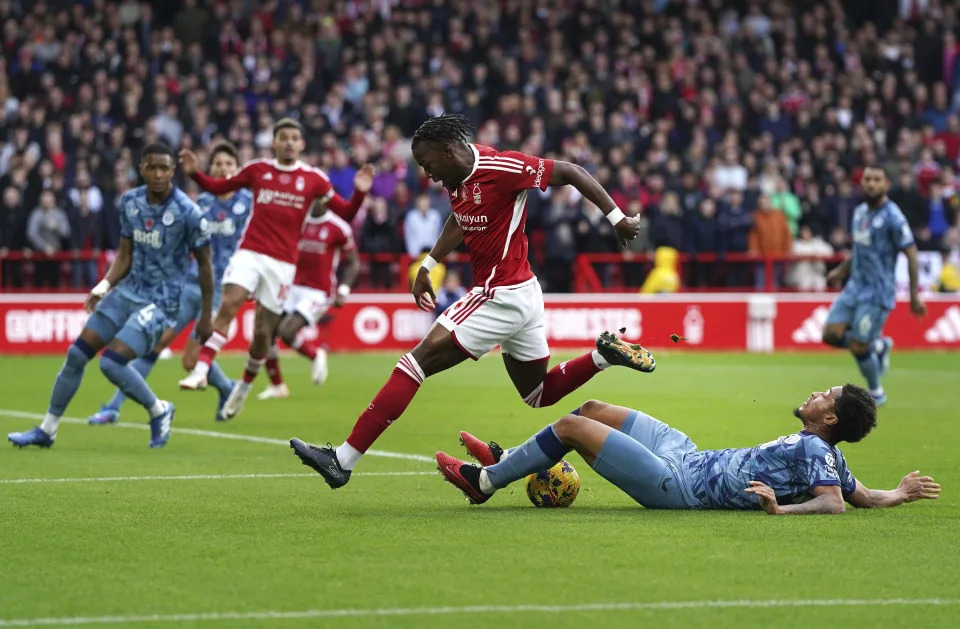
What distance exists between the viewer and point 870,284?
53.2ft

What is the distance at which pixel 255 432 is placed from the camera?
1384cm

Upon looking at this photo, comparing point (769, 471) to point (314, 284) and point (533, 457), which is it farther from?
point (314, 284)

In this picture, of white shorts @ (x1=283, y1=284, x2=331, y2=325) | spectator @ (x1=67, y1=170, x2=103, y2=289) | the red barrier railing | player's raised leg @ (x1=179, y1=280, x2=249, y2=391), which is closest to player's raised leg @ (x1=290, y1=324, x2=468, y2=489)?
player's raised leg @ (x1=179, y1=280, x2=249, y2=391)

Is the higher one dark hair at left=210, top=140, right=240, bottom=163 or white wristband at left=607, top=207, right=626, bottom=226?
dark hair at left=210, top=140, right=240, bottom=163

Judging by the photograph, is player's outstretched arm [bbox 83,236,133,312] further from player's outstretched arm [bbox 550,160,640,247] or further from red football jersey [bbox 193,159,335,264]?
player's outstretched arm [bbox 550,160,640,247]

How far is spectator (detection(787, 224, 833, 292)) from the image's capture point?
27719 millimetres

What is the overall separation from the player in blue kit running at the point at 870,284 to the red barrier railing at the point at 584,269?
34.5ft

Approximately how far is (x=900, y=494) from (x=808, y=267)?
19925 millimetres

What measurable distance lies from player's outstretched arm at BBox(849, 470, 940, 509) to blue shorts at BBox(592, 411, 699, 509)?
89 cm

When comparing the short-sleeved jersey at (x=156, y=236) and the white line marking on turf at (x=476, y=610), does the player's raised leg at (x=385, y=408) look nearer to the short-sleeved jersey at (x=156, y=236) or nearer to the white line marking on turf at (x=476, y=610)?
the white line marking on turf at (x=476, y=610)

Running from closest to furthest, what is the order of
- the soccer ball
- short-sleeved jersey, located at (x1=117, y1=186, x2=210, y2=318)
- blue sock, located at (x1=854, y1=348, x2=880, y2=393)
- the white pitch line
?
the soccer ball
the white pitch line
short-sleeved jersey, located at (x1=117, y1=186, x2=210, y2=318)
blue sock, located at (x1=854, y1=348, x2=880, y2=393)

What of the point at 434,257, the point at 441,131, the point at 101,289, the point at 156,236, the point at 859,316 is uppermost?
the point at 441,131

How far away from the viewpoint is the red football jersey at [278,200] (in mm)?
14414

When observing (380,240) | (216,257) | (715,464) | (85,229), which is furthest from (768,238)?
(715,464)
